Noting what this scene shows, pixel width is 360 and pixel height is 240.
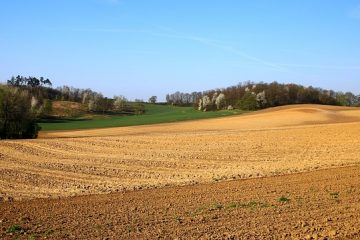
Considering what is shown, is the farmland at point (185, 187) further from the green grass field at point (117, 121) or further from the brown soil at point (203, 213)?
the green grass field at point (117, 121)

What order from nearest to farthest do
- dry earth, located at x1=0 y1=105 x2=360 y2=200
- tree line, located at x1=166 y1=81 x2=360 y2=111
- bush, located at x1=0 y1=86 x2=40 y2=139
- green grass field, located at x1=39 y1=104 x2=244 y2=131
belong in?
1. dry earth, located at x1=0 y1=105 x2=360 y2=200
2. bush, located at x1=0 y1=86 x2=40 y2=139
3. green grass field, located at x1=39 y1=104 x2=244 y2=131
4. tree line, located at x1=166 y1=81 x2=360 y2=111

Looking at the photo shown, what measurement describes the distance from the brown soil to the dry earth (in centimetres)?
304

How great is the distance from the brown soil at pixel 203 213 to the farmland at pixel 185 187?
0.02m

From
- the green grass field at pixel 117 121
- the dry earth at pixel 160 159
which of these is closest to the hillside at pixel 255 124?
the dry earth at pixel 160 159

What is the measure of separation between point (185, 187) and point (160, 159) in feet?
34.5

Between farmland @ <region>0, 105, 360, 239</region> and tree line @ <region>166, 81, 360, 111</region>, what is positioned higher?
tree line @ <region>166, 81, 360, 111</region>

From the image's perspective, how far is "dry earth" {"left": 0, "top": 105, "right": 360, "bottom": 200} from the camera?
64.5ft

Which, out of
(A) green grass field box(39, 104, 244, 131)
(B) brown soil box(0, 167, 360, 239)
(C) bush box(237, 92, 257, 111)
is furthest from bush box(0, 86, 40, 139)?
(C) bush box(237, 92, 257, 111)

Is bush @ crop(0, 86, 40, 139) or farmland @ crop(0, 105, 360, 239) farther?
bush @ crop(0, 86, 40, 139)

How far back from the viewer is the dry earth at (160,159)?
1967 centimetres

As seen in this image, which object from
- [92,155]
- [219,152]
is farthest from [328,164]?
[92,155]

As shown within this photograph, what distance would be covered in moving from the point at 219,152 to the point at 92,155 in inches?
341

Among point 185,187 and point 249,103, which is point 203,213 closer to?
point 185,187

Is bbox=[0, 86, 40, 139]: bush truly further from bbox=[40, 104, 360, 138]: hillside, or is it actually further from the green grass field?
the green grass field
